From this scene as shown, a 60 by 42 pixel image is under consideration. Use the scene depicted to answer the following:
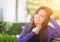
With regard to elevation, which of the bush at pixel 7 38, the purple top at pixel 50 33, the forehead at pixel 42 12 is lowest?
the bush at pixel 7 38

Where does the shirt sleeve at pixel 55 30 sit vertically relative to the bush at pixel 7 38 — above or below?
above

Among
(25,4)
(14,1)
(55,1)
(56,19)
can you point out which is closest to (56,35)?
(56,19)

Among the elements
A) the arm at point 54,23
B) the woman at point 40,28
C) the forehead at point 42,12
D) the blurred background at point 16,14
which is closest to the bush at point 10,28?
the blurred background at point 16,14

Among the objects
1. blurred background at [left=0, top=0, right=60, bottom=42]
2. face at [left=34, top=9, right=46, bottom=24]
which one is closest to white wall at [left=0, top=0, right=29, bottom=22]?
blurred background at [left=0, top=0, right=60, bottom=42]

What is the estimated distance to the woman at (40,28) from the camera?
1.70 m

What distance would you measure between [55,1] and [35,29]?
1.54 feet

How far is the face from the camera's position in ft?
5.59

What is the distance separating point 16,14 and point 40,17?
336mm

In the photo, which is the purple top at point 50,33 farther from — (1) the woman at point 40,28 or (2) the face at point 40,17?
(2) the face at point 40,17

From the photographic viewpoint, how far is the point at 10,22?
177 centimetres

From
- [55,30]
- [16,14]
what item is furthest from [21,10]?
[55,30]

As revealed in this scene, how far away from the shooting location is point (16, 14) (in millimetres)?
1754

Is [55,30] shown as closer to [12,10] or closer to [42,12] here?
[42,12]

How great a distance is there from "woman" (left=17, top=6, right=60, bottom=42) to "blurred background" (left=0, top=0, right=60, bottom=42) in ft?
0.19
